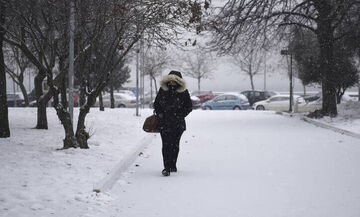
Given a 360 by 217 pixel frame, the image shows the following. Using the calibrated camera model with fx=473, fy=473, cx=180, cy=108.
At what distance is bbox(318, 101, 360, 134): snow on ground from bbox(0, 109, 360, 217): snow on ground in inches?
180

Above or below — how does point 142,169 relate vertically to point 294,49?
below

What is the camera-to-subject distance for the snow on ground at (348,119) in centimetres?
1672

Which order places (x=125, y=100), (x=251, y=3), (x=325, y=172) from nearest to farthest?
(x=325, y=172) < (x=251, y=3) < (x=125, y=100)

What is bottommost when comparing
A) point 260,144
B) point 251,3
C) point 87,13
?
point 260,144

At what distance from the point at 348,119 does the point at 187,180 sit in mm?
13243

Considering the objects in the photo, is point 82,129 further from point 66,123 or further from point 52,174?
point 52,174

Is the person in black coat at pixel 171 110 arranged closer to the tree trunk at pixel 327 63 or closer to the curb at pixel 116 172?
the curb at pixel 116 172

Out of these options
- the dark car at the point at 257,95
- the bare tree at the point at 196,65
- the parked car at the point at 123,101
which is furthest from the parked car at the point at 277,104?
the bare tree at the point at 196,65

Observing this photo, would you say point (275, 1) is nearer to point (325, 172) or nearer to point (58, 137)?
point (58, 137)

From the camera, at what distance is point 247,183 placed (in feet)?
24.3

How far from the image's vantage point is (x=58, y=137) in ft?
41.0

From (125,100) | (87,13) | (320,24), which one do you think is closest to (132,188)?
(87,13)

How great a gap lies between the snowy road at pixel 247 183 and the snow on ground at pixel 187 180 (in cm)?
1

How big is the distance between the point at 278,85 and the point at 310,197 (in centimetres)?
9788
